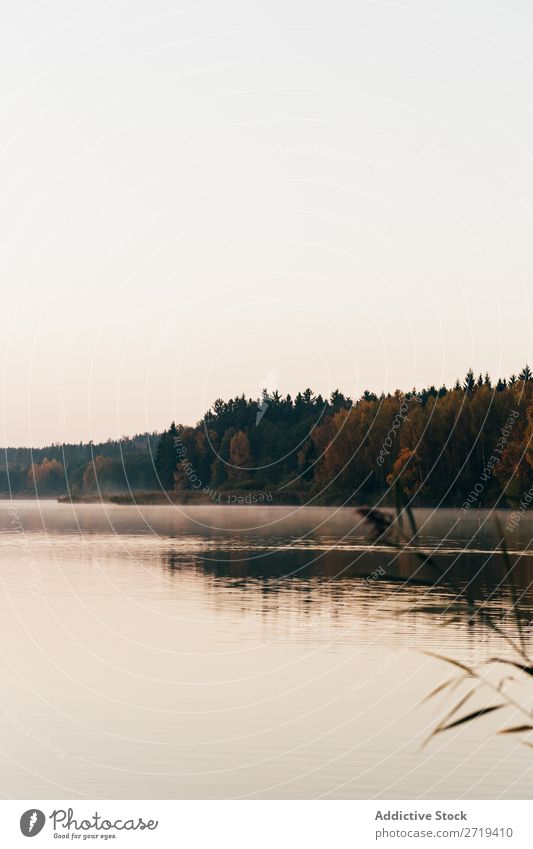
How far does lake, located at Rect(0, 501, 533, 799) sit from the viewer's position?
17609 millimetres

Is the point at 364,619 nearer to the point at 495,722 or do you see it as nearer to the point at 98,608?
the point at 98,608

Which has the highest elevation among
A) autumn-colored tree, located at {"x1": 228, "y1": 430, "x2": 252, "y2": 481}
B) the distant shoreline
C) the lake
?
autumn-colored tree, located at {"x1": 228, "y1": 430, "x2": 252, "y2": 481}

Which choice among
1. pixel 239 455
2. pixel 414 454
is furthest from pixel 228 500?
A: pixel 414 454

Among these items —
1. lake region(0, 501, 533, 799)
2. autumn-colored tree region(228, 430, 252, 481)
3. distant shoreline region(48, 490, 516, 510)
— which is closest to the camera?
lake region(0, 501, 533, 799)

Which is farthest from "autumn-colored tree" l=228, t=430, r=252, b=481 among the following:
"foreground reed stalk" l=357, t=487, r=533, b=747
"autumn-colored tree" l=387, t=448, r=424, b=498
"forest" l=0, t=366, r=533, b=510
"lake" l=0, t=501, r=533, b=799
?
"foreground reed stalk" l=357, t=487, r=533, b=747

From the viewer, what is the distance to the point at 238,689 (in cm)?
2369

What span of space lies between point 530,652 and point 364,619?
840 cm

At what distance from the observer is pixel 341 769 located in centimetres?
1809

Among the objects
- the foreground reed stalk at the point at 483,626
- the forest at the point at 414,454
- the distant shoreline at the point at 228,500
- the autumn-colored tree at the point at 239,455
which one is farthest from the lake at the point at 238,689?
the autumn-colored tree at the point at 239,455

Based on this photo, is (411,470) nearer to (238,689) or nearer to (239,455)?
(239,455)

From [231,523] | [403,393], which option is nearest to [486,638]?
[231,523]

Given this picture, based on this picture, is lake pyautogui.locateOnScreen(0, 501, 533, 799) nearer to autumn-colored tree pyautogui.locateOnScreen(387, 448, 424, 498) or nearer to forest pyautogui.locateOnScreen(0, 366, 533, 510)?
forest pyautogui.locateOnScreen(0, 366, 533, 510)

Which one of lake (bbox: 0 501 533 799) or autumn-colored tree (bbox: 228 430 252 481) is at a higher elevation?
autumn-colored tree (bbox: 228 430 252 481)

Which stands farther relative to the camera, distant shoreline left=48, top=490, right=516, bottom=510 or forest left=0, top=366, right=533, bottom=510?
distant shoreline left=48, top=490, right=516, bottom=510
